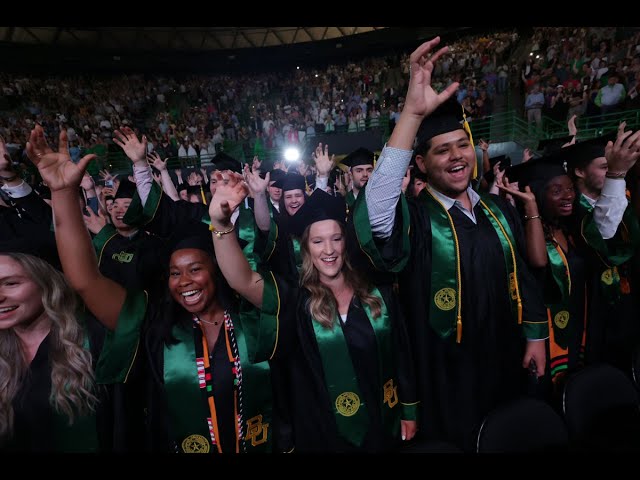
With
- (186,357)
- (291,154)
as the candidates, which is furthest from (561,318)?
(291,154)

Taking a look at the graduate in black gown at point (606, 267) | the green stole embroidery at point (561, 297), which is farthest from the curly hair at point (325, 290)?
the graduate in black gown at point (606, 267)

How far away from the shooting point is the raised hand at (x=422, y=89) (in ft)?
5.38

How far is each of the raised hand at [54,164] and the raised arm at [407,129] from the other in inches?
53.2

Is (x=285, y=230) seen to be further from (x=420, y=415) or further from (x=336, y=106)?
(x=336, y=106)

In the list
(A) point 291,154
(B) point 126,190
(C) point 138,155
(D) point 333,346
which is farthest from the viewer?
(A) point 291,154

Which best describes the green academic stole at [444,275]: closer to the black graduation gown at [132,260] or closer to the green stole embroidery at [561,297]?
the green stole embroidery at [561,297]

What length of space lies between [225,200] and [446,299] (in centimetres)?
137

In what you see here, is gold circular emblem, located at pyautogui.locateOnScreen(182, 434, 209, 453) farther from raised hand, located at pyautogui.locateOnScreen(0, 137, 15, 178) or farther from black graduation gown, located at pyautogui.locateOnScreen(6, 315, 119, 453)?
raised hand, located at pyautogui.locateOnScreen(0, 137, 15, 178)

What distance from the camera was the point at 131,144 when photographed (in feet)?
10.7

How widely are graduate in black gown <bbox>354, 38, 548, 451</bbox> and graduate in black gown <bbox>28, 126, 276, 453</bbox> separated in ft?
3.39

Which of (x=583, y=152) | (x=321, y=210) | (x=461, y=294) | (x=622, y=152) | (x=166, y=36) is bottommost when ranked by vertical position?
(x=461, y=294)

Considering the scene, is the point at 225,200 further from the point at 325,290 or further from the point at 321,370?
the point at 321,370

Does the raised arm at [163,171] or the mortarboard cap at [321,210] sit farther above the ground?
the raised arm at [163,171]

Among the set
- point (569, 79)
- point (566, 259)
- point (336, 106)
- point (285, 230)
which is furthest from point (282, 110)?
point (566, 259)
